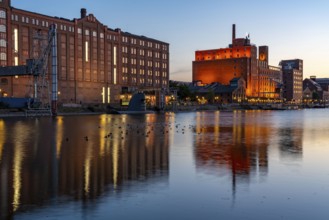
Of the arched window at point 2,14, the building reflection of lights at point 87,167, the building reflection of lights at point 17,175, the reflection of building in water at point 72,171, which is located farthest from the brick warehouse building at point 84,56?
the building reflection of lights at point 87,167

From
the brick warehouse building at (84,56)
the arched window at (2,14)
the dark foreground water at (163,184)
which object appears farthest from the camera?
the brick warehouse building at (84,56)

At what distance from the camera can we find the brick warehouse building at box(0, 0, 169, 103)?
12512 centimetres

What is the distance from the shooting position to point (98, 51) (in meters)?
160

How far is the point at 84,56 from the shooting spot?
153 meters

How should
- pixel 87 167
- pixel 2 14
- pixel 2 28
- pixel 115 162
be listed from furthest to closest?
pixel 2 28 < pixel 2 14 < pixel 115 162 < pixel 87 167

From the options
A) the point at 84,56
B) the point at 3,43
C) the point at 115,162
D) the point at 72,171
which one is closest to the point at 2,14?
the point at 3,43

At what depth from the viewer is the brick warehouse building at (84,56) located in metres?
125

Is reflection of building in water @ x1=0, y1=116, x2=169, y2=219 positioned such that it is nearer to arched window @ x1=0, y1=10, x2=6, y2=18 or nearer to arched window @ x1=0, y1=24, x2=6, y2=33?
arched window @ x1=0, y1=24, x2=6, y2=33

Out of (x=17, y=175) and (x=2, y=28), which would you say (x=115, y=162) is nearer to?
(x=17, y=175)

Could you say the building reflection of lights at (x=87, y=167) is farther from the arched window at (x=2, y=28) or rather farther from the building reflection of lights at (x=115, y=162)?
the arched window at (x=2, y=28)

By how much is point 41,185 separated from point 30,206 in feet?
10.9

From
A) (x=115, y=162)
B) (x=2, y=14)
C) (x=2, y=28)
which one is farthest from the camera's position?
(x=2, y=28)

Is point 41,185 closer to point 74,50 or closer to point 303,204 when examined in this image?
point 303,204

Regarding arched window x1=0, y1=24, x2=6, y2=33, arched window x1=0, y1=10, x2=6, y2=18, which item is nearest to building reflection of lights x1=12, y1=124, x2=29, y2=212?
arched window x1=0, y1=24, x2=6, y2=33
